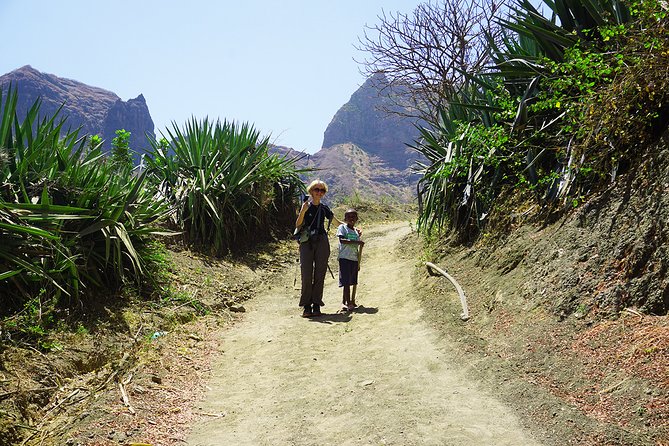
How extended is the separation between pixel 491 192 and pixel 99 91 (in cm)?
13865

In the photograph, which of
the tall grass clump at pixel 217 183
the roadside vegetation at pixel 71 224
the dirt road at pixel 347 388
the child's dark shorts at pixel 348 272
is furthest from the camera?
the tall grass clump at pixel 217 183

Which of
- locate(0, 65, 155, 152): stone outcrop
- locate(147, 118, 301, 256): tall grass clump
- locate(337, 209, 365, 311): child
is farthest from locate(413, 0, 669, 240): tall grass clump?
locate(0, 65, 155, 152): stone outcrop

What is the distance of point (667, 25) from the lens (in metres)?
4.39

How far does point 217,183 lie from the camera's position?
9938 millimetres

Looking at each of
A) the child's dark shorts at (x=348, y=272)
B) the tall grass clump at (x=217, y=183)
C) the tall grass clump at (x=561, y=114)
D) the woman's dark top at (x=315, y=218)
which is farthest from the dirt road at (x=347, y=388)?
the tall grass clump at (x=217, y=183)

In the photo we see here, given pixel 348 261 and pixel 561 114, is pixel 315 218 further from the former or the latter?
pixel 561 114

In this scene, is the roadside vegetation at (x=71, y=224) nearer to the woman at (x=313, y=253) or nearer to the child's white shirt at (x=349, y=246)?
the woman at (x=313, y=253)

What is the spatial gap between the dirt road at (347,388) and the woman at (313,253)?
266 millimetres

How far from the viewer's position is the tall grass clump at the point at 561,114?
4.66 meters

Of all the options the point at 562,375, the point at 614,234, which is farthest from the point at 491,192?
the point at 562,375

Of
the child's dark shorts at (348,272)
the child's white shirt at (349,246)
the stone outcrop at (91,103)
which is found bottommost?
the child's dark shorts at (348,272)

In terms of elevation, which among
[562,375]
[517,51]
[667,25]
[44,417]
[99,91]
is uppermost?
[99,91]

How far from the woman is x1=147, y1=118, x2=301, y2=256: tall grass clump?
9.43 feet

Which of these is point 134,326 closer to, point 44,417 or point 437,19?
point 44,417
